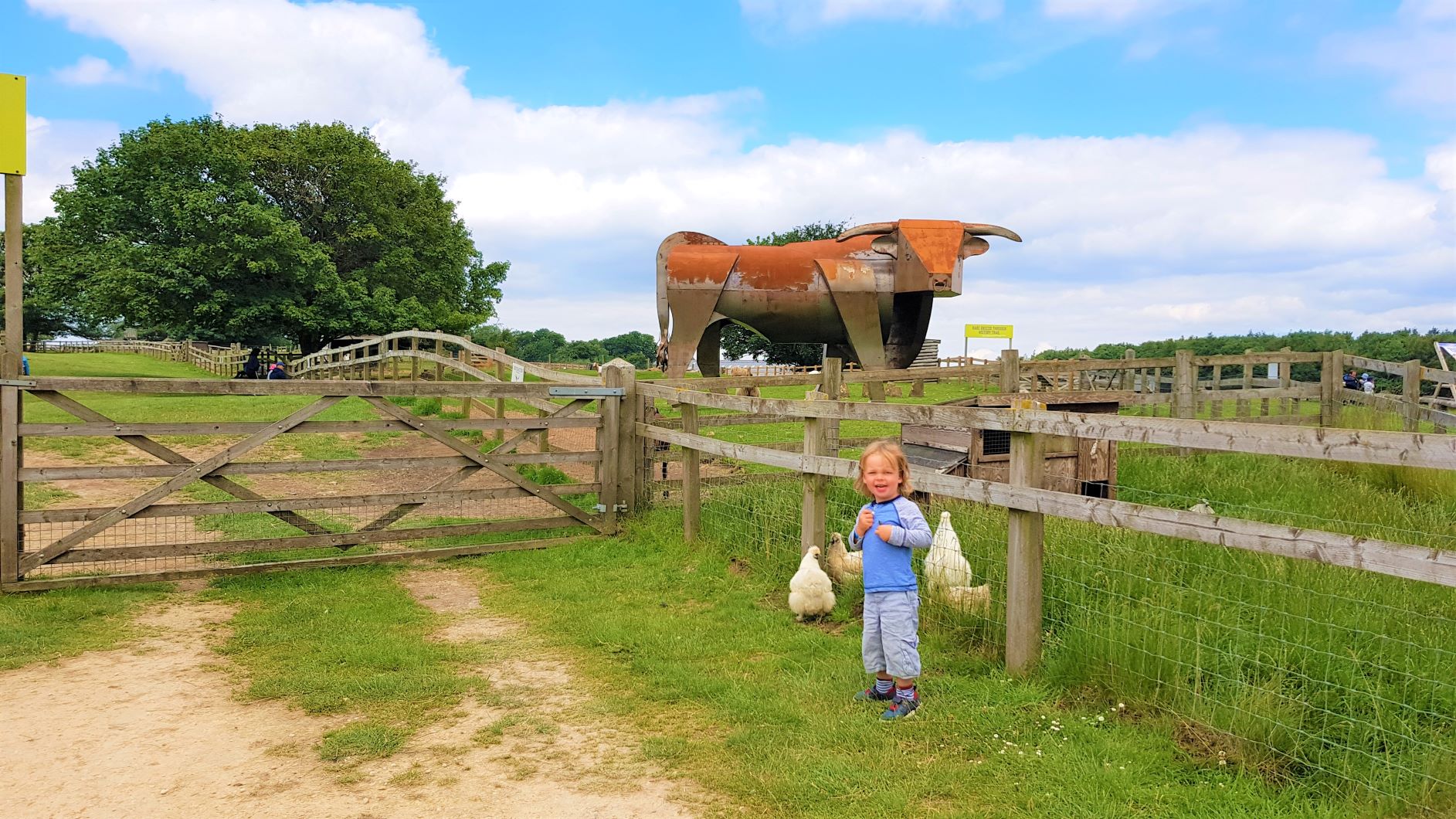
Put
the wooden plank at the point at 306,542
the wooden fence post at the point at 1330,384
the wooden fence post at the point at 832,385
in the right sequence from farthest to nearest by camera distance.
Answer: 1. the wooden fence post at the point at 1330,384
2. the wooden fence post at the point at 832,385
3. the wooden plank at the point at 306,542

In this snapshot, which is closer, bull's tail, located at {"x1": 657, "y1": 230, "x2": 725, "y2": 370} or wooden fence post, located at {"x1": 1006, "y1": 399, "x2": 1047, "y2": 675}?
wooden fence post, located at {"x1": 1006, "y1": 399, "x2": 1047, "y2": 675}

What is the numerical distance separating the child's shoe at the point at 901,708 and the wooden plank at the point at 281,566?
4303 mm

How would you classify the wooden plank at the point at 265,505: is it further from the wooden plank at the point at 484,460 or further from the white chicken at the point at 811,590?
the white chicken at the point at 811,590

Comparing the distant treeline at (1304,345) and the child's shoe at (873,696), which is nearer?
the child's shoe at (873,696)

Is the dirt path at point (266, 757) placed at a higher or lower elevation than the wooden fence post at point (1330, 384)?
lower

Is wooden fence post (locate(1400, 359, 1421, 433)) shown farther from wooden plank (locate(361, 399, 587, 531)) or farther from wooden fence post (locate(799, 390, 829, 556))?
wooden plank (locate(361, 399, 587, 531))

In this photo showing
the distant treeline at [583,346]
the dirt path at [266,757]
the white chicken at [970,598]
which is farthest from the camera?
the distant treeline at [583,346]

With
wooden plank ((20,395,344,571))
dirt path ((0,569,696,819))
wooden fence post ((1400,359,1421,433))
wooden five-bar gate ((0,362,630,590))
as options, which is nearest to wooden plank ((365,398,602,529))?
wooden five-bar gate ((0,362,630,590))

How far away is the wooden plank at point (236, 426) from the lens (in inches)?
245

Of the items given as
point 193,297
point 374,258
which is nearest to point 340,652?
point 193,297

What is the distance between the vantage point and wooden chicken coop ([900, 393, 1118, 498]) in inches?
307

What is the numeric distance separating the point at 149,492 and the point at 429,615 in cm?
235

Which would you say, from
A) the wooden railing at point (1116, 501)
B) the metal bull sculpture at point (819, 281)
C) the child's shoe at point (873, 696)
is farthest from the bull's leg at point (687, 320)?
the child's shoe at point (873, 696)

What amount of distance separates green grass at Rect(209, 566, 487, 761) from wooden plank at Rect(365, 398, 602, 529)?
1138 mm
